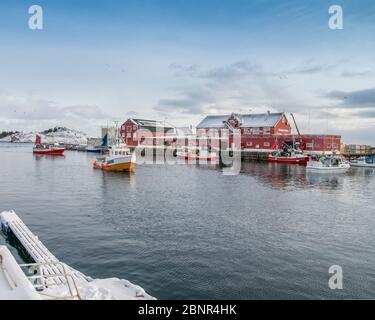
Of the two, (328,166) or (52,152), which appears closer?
(328,166)

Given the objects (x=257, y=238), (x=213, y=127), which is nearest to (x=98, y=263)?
(x=257, y=238)

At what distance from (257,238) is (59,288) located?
11.6 metres

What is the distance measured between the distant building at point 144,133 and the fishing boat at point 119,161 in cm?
5481

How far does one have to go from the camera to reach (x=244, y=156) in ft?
287

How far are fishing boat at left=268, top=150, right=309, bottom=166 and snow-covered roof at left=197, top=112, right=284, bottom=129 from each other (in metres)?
12.5

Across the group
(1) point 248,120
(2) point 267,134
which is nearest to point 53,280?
(2) point 267,134

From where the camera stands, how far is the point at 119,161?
51375 mm

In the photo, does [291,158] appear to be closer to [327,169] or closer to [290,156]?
[290,156]

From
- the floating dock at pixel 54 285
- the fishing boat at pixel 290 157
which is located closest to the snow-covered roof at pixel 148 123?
the fishing boat at pixel 290 157

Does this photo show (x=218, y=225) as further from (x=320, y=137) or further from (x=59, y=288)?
(x=320, y=137)

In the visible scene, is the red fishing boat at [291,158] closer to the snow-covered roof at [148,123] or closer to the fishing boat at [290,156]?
the fishing boat at [290,156]

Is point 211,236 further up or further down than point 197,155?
further down

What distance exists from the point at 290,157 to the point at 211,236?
192ft

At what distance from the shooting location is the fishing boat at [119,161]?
2009 inches
